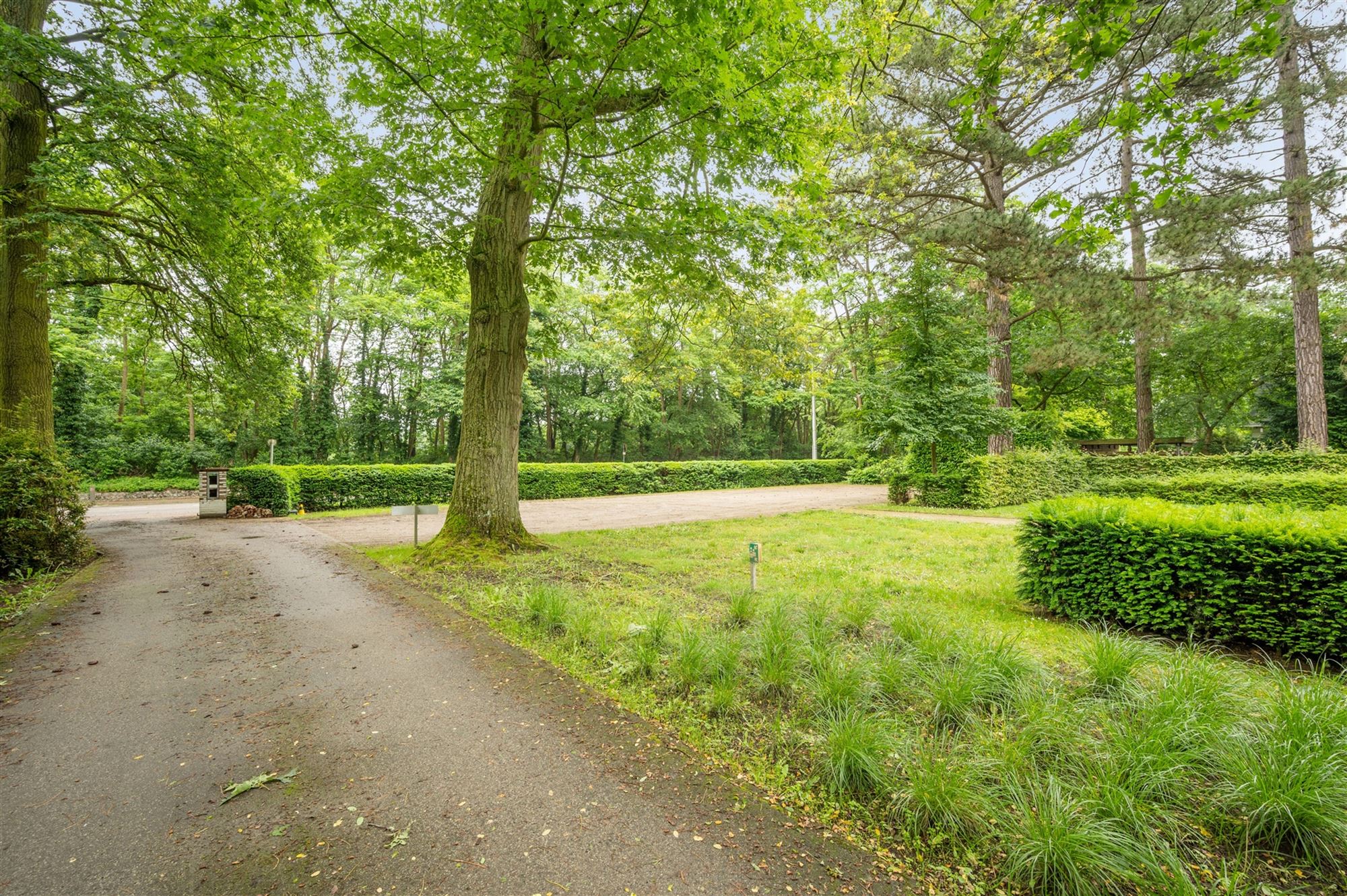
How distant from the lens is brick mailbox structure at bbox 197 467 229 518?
1338 cm

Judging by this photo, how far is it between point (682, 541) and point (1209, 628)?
633cm

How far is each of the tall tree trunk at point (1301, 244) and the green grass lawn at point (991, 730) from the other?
470 inches

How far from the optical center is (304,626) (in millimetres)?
4625

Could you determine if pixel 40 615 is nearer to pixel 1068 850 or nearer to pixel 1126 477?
pixel 1068 850

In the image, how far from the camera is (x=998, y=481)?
1354 centimetres

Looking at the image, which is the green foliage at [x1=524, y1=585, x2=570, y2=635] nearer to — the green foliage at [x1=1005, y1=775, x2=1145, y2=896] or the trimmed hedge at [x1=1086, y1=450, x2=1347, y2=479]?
the green foliage at [x1=1005, y1=775, x2=1145, y2=896]

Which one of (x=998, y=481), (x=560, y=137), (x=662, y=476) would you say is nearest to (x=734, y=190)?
(x=560, y=137)

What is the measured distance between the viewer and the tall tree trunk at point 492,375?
23.7ft

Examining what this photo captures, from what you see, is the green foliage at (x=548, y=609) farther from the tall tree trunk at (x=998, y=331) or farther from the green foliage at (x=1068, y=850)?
the tall tree trunk at (x=998, y=331)

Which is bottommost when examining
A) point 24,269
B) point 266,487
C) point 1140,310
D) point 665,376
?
point 266,487

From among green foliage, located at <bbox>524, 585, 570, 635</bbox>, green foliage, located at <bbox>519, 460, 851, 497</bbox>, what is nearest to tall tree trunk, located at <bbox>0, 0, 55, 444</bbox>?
green foliage, located at <bbox>524, 585, 570, 635</bbox>

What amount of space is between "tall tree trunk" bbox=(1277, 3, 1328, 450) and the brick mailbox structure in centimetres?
2420

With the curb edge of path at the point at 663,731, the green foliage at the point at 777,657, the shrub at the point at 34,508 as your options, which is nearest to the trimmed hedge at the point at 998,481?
the green foliage at the point at 777,657

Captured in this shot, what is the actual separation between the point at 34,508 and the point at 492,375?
547 cm
